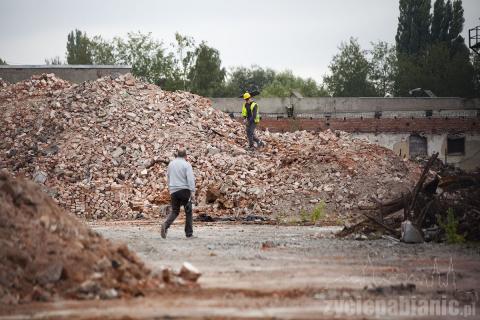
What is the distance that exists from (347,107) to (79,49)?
37.7m

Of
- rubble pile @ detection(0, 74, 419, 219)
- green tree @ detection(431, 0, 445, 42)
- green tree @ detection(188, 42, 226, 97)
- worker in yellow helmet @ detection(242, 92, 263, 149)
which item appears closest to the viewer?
rubble pile @ detection(0, 74, 419, 219)

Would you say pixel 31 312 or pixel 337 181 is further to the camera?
pixel 337 181

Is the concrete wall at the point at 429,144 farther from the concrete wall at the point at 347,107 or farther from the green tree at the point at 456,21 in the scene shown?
the green tree at the point at 456,21

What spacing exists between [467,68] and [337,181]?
47.5m

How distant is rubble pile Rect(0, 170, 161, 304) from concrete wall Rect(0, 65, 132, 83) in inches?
1063

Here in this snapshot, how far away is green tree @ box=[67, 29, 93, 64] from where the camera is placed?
76.1 metres

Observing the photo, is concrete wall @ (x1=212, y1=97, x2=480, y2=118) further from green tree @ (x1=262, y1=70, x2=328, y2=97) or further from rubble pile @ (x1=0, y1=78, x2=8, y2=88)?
green tree @ (x1=262, y1=70, x2=328, y2=97)

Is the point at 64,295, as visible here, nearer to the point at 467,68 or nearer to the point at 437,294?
the point at 437,294

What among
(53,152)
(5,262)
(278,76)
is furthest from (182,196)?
(278,76)

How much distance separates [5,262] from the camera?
30.3 feet

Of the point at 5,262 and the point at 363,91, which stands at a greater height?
the point at 363,91

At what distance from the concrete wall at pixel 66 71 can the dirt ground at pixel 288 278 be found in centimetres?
2195

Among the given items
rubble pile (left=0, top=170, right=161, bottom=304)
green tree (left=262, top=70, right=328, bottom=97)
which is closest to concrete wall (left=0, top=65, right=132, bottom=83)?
rubble pile (left=0, top=170, right=161, bottom=304)

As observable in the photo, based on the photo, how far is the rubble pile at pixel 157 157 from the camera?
2578cm
